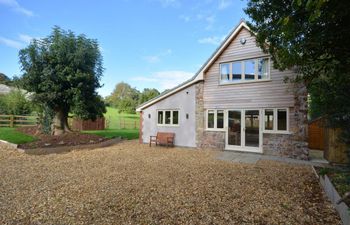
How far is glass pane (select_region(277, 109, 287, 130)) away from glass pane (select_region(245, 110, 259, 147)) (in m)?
1.01

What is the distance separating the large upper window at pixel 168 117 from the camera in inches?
510

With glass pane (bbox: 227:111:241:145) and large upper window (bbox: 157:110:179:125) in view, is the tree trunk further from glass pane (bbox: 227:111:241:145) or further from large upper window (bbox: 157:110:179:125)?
glass pane (bbox: 227:111:241:145)

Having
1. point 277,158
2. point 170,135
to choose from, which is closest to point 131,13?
point 170,135

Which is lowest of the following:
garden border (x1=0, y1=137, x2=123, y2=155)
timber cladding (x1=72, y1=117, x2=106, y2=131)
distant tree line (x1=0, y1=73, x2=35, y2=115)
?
garden border (x1=0, y1=137, x2=123, y2=155)

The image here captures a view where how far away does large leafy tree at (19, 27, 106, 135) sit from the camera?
12242 millimetres

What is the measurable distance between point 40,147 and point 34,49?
6799 mm

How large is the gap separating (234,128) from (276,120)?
2203 millimetres

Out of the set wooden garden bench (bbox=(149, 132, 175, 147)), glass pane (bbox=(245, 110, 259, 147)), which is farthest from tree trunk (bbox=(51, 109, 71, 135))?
glass pane (bbox=(245, 110, 259, 147))

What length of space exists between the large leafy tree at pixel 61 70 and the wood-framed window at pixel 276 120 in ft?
36.7

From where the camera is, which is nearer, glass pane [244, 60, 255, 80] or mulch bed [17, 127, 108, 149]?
mulch bed [17, 127, 108, 149]

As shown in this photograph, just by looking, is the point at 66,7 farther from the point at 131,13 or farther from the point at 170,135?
the point at 170,135

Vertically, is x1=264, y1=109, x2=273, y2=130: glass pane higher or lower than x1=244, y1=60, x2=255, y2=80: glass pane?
lower

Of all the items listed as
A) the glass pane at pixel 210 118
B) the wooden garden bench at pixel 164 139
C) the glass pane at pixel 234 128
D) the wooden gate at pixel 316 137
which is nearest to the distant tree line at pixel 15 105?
the wooden garden bench at pixel 164 139

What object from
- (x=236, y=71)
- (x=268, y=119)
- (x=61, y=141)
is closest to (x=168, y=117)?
(x=236, y=71)
